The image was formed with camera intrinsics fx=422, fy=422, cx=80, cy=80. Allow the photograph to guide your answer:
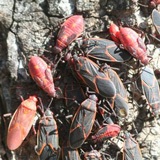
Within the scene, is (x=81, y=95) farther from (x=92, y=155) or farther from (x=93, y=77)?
(x=92, y=155)

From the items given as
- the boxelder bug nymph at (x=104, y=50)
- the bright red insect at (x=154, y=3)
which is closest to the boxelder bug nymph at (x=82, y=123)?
the boxelder bug nymph at (x=104, y=50)

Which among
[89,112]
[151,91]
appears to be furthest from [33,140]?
[151,91]

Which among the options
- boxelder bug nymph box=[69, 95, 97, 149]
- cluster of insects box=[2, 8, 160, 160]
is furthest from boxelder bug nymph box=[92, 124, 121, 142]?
boxelder bug nymph box=[69, 95, 97, 149]

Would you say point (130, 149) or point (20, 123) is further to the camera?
point (130, 149)

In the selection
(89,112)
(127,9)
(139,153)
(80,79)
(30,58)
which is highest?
(127,9)

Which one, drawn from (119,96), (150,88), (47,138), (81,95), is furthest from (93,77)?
(47,138)

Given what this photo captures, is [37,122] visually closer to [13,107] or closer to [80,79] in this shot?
[13,107]

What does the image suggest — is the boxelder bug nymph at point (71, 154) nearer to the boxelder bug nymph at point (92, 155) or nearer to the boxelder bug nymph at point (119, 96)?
the boxelder bug nymph at point (92, 155)
